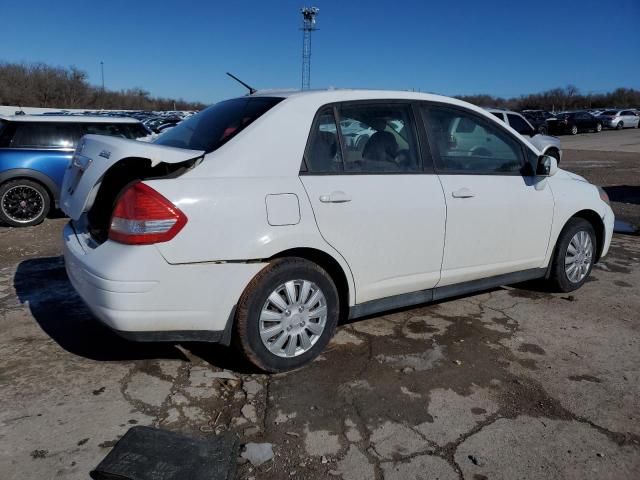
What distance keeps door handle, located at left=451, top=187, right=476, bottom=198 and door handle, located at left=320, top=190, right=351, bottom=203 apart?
0.92 meters

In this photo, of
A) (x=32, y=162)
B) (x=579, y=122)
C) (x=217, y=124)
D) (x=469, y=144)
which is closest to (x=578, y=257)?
(x=469, y=144)

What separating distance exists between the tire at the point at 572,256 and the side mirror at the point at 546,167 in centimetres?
64

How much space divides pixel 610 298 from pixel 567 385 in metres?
1.97

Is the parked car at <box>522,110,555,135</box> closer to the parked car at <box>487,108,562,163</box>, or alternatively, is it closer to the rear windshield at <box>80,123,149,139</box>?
the parked car at <box>487,108,562,163</box>

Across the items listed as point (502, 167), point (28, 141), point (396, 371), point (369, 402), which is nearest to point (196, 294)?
point (369, 402)

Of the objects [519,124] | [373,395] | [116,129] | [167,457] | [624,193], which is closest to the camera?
[167,457]

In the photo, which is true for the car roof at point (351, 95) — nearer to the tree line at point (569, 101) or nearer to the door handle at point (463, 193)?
the door handle at point (463, 193)

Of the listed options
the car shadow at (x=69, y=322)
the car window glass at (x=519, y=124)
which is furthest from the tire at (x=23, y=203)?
A: the car window glass at (x=519, y=124)

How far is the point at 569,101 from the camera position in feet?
287

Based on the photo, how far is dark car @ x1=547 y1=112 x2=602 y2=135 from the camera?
38250 mm

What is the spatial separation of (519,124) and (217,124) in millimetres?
14227

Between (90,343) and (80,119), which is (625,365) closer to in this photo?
(90,343)

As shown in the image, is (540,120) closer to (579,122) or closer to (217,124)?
(579,122)

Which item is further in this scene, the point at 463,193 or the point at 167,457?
the point at 463,193
